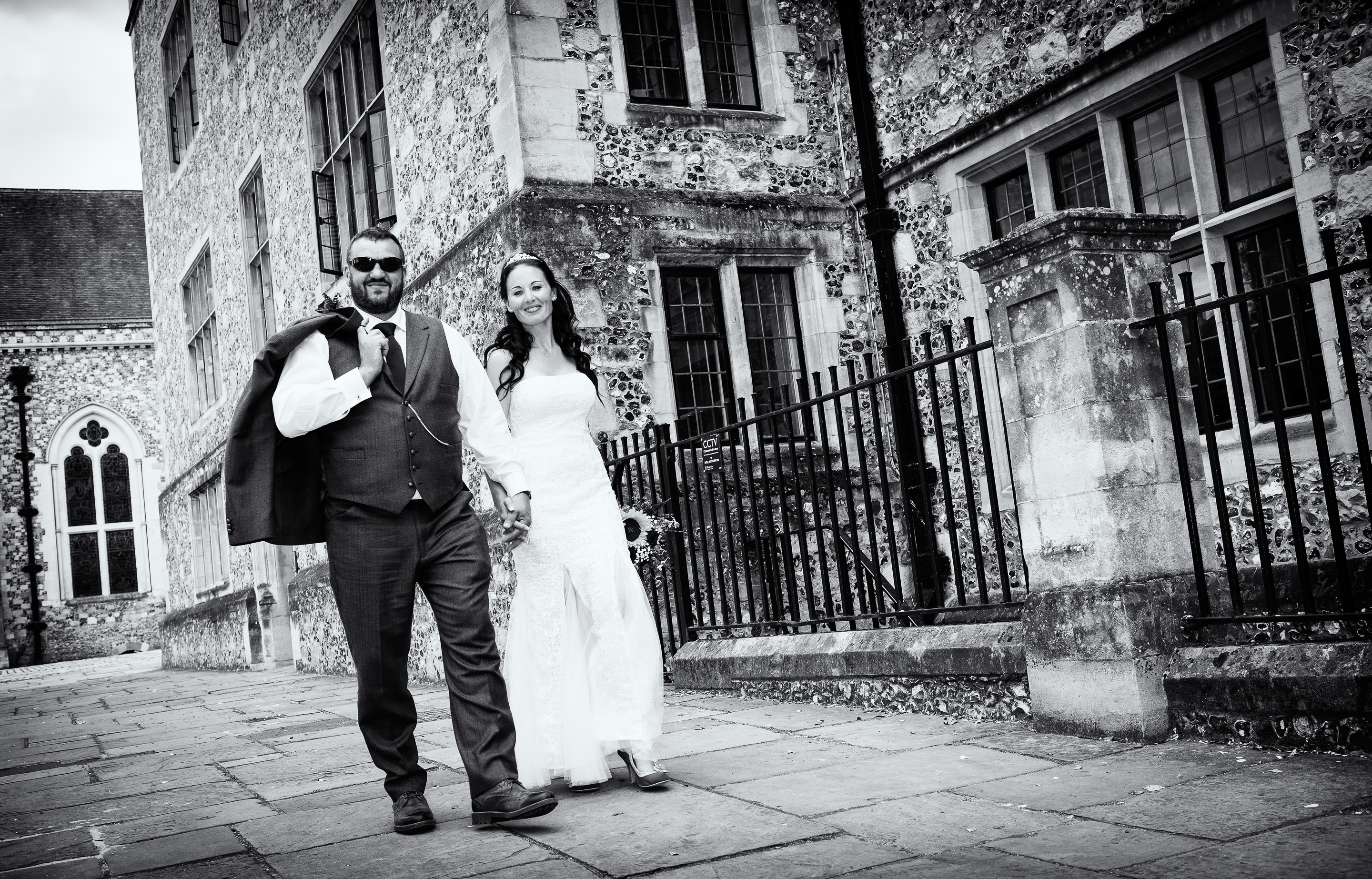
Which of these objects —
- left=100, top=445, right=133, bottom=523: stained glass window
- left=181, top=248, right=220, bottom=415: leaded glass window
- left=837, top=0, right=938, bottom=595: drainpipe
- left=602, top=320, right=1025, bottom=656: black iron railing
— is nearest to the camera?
left=602, top=320, right=1025, bottom=656: black iron railing

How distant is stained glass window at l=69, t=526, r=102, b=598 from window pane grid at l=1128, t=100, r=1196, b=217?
1097 inches

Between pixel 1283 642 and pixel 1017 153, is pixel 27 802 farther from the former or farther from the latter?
pixel 1017 153

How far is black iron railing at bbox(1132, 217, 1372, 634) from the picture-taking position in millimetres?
3760

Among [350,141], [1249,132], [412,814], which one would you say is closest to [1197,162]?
[1249,132]

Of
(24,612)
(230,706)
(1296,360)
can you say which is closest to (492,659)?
(1296,360)

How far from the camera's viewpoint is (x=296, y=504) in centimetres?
374

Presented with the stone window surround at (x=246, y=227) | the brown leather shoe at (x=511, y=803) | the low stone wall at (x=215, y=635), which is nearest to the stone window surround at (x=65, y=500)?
the low stone wall at (x=215, y=635)

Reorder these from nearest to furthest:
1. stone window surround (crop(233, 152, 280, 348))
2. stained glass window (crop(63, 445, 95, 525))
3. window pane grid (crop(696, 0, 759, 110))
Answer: window pane grid (crop(696, 0, 759, 110)), stone window surround (crop(233, 152, 280, 348)), stained glass window (crop(63, 445, 95, 525))

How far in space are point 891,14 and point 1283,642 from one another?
21.9 feet

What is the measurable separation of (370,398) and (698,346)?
5841 mm

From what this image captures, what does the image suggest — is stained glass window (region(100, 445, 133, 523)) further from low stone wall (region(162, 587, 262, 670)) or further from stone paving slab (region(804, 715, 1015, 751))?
stone paving slab (region(804, 715, 1015, 751))

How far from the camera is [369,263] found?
12.5 ft

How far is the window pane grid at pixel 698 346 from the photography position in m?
9.27

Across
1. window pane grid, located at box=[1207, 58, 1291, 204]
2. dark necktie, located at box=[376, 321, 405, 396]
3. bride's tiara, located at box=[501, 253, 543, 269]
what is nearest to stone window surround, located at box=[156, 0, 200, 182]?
window pane grid, located at box=[1207, 58, 1291, 204]
